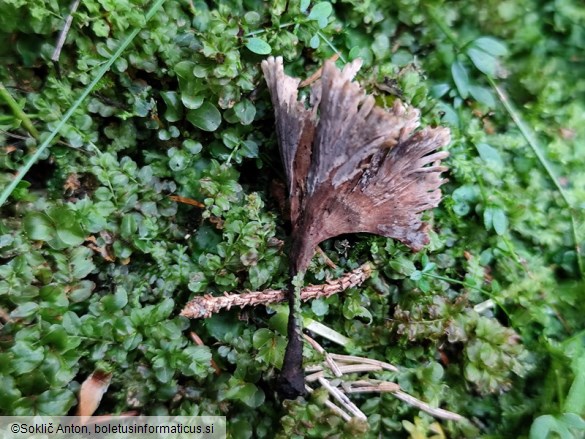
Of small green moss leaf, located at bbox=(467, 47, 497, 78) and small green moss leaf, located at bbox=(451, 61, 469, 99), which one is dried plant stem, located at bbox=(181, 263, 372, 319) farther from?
small green moss leaf, located at bbox=(467, 47, 497, 78)

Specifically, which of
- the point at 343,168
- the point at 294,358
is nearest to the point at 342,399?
the point at 294,358

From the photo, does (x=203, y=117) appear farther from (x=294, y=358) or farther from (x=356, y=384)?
(x=356, y=384)

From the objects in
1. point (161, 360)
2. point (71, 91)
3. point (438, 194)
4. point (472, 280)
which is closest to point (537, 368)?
point (472, 280)

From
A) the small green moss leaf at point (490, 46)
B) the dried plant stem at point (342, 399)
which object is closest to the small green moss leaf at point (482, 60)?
the small green moss leaf at point (490, 46)

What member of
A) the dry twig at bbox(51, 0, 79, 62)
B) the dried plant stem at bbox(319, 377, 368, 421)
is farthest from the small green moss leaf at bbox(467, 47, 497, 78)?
the dry twig at bbox(51, 0, 79, 62)

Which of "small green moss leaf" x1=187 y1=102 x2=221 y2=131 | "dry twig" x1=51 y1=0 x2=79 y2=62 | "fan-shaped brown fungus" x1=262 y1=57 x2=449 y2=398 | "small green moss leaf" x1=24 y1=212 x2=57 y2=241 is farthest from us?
"small green moss leaf" x1=187 y1=102 x2=221 y2=131

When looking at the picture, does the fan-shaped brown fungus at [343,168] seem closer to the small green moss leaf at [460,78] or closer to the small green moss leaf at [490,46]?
the small green moss leaf at [460,78]

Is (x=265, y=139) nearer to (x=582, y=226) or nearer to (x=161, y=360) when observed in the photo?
(x=161, y=360)

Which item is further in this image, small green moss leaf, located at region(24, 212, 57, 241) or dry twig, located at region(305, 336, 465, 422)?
dry twig, located at region(305, 336, 465, 422)
